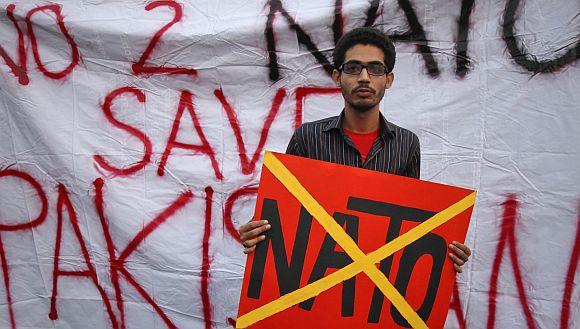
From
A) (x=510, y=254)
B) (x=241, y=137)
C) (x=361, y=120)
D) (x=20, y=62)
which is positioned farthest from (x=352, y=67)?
(x=20, y=62)

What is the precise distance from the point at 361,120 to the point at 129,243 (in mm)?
1205

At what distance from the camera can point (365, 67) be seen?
57.3 inches

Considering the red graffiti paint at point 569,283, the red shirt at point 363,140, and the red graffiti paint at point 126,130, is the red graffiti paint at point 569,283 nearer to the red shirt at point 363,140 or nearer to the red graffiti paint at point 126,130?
the red shirt at point 363,140

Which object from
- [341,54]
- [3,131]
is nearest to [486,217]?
[341,54]

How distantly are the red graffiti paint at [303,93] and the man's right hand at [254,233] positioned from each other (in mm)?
863

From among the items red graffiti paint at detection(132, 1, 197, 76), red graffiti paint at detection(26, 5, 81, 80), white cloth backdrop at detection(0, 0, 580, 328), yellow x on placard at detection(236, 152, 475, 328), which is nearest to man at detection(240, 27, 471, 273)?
yellow x on placard at detection(236, 152, 475, 328)

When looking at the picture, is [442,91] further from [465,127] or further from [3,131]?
[3,131]

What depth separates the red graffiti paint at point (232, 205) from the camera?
2.21 metres

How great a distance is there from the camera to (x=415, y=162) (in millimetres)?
1568

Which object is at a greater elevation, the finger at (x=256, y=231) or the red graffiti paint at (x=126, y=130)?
the red graffiti paint at (x=126, y=130)

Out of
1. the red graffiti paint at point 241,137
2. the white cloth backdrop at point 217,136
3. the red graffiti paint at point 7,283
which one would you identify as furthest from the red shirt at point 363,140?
the red graffiti paint at point 7,283

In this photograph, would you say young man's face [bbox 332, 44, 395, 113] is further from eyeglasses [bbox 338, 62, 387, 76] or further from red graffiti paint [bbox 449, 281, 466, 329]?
red graffiti paint [bbox 449, 281, 466, 329]

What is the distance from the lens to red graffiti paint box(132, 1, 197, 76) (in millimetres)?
2201

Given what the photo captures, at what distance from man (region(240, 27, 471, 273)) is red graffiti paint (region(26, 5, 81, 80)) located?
1.14 metres
